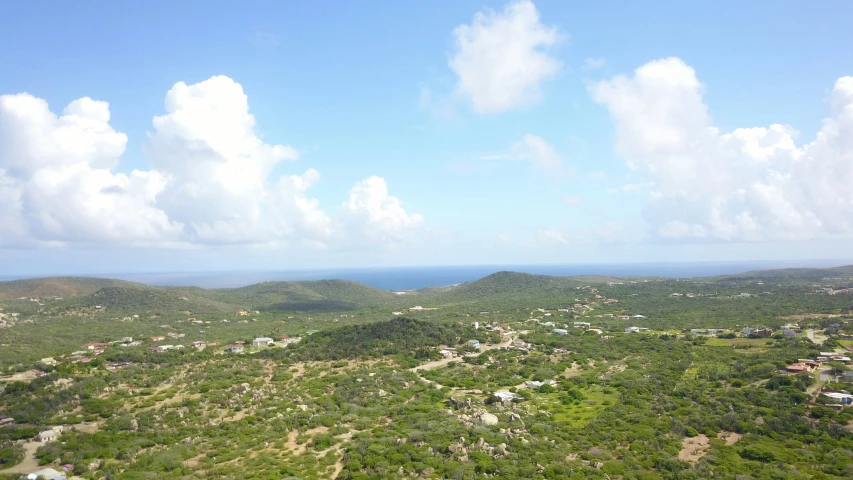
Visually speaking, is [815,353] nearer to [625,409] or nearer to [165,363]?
[625,409]

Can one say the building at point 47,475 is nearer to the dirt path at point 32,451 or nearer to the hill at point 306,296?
the dirt path at point 32,451

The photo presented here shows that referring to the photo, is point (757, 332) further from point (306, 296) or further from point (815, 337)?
point (306, 296)

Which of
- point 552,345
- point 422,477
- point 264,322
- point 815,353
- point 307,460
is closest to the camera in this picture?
point 422,477

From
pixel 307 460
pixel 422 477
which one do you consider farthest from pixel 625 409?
pixel 307 460

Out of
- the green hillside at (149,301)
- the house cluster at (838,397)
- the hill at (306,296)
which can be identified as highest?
the green hillside at (149,301)

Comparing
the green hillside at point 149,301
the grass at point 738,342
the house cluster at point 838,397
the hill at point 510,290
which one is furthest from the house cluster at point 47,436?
the hill at point 510,290

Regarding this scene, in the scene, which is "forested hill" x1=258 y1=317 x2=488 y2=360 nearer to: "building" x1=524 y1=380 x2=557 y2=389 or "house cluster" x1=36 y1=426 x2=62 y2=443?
"building" x1=524 y1=380 x2=557 y2=389
